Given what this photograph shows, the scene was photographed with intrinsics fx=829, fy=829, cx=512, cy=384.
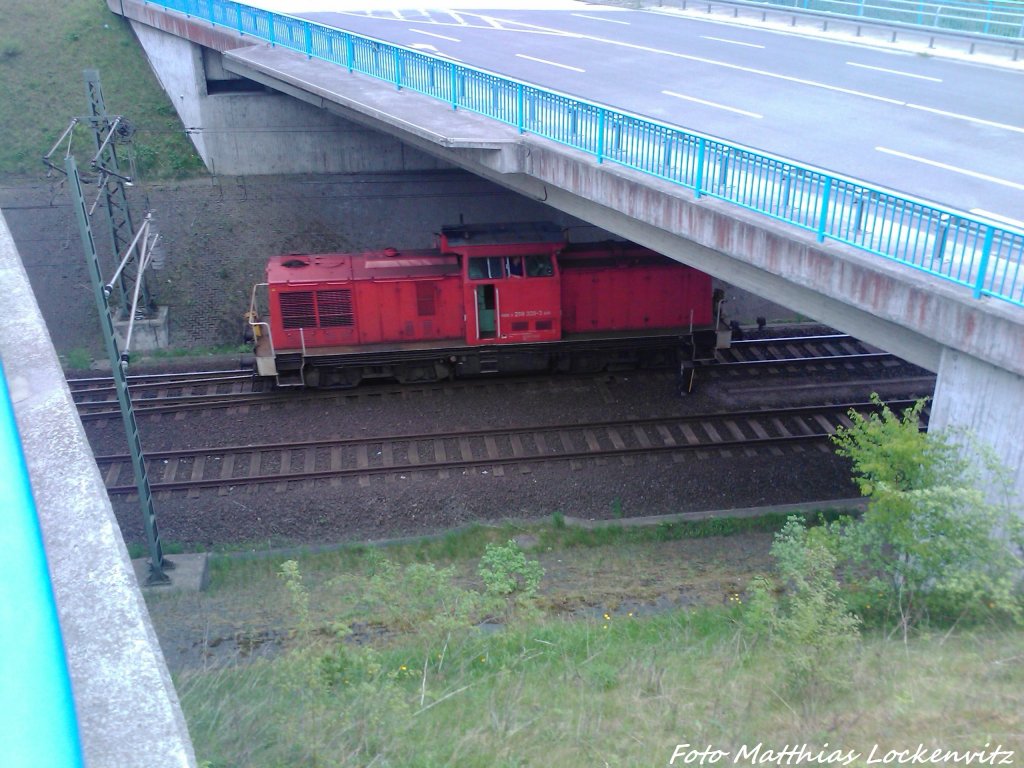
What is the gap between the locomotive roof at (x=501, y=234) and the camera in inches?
731

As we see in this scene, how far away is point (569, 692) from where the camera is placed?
8.11 m

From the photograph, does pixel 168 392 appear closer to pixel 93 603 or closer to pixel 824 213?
pixel 93 603

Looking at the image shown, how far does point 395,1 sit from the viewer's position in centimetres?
3638

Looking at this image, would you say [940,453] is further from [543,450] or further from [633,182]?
[543,450]

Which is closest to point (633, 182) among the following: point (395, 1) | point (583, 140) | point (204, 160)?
point (583, 140)

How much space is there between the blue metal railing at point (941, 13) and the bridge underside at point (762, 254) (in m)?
16.8

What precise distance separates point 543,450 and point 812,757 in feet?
34.2

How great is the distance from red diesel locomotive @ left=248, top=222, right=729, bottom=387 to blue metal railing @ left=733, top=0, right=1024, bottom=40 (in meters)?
13.7

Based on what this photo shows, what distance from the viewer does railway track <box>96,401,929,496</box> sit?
52.1 feet

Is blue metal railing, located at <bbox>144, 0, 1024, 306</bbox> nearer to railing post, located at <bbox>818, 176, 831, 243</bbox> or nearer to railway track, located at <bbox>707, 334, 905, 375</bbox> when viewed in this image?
railing post, located at <bbox>818, 176, 831, 243</bbox>

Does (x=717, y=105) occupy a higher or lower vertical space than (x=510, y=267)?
higher

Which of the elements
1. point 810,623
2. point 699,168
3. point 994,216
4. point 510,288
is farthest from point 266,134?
point 810,623

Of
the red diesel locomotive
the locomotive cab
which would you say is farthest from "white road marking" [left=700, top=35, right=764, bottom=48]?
the locomotive cab

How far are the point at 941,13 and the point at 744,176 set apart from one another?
20.5m
